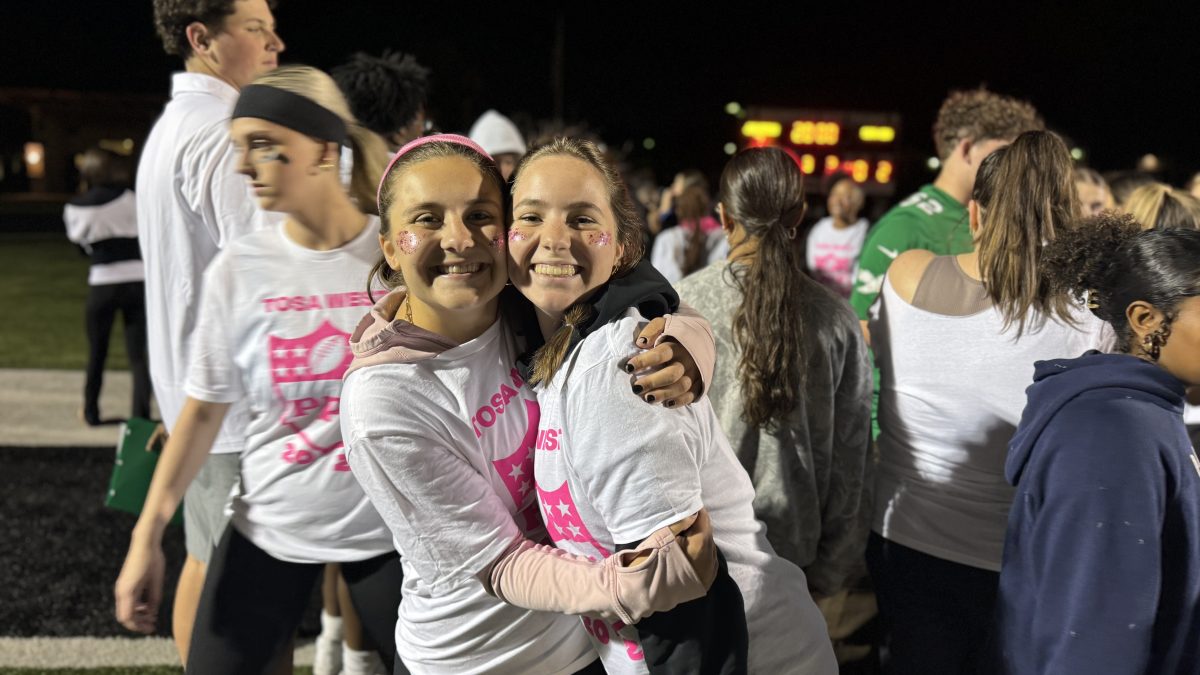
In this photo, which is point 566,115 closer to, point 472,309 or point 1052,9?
point 1052,9

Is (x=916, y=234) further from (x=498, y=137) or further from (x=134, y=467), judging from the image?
(x=498, y=137)

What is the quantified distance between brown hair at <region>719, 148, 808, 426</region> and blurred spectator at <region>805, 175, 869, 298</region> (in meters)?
5.93

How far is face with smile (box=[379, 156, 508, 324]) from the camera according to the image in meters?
1.75

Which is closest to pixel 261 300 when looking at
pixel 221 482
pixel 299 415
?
Answer: pixel 299 415

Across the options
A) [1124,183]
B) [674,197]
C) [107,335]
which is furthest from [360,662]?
[674,197]

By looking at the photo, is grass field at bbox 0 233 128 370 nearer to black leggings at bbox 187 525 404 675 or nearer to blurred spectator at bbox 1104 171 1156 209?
black leggings at bbox 187 525 404 675

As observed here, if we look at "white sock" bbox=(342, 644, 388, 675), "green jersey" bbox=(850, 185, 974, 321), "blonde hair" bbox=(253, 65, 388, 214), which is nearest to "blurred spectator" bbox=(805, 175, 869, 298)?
"green jersey" bbox=(850, 185, 974, 321)

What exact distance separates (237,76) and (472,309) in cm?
181

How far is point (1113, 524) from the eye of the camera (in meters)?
1.73

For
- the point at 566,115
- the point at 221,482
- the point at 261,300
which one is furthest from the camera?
the point at 566,115

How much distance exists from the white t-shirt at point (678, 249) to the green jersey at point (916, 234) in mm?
3911

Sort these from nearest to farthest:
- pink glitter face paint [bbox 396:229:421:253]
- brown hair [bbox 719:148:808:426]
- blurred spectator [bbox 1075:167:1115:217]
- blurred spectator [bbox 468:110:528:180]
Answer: pink glitter face paint [bbox 396:229:421:253]
brown hair [bbox 719:148:808:426]
blurred spectator [bbox 1075:167:1115:217]
blurred spectator [bbox 468:110:528:180]

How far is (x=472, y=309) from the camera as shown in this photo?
1.80 metres

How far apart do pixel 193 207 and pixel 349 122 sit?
2.22 feet
